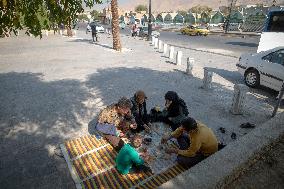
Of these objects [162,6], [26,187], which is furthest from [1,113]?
[162,6]

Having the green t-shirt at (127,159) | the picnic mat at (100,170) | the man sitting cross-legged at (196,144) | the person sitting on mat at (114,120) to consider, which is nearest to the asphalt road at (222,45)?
the person sitting on mat at (114,120)

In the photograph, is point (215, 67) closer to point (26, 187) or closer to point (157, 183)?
point (157, 183)

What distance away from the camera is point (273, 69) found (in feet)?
27.2

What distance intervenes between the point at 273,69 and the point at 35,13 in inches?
310

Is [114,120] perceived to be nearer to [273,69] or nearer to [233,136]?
[233,136]

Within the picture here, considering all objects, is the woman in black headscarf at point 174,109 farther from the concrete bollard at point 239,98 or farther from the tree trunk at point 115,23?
the tree trunk at point 115,23

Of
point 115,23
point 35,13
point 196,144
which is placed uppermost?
point 35,13

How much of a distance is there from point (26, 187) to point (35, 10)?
3052 mm

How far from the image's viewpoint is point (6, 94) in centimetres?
901

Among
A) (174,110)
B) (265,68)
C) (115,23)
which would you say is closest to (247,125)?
(174,110)

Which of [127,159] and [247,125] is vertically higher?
[127,159]

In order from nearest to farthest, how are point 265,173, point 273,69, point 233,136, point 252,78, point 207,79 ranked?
point 265,173 → point 233,136 → point 273,69 → point 207,79 → point 252,78

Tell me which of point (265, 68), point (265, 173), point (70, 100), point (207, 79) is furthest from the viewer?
point (207, 79)

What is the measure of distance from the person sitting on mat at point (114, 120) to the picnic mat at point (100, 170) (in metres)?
0.31
